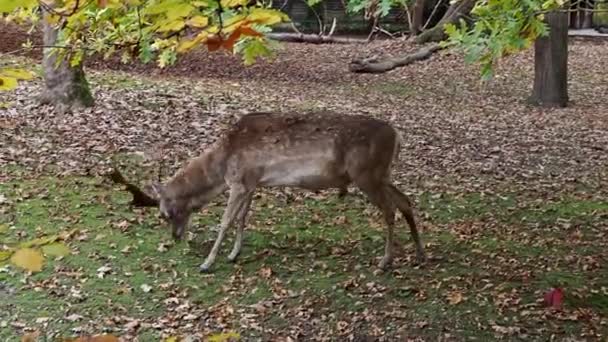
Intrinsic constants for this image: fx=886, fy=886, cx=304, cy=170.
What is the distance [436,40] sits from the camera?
21.9m

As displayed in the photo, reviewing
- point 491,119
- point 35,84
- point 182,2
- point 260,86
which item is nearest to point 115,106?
point 35,84

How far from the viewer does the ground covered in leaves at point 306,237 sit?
5770 mm

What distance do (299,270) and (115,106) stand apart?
641 centimetres

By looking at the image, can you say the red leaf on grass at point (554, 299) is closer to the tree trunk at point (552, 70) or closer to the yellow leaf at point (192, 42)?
the yellow leaf at point (192, 42)

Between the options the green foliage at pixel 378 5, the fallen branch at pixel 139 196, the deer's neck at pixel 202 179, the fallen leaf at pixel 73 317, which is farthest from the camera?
the fallen branch at pixel 139 196

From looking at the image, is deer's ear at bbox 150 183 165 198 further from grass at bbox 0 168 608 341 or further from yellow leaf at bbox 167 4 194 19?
yellow leaf at bbox 167 4 194 19

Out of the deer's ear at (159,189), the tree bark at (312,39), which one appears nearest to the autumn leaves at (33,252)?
the deer's ear at (159,189)

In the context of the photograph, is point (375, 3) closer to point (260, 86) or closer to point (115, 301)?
point (115, 301)

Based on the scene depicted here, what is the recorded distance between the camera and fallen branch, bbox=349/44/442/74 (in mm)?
18672

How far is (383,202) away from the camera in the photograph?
6.75 m

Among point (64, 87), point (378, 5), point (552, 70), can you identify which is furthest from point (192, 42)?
point (552, 70)

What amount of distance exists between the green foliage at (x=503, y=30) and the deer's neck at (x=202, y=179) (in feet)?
7.24

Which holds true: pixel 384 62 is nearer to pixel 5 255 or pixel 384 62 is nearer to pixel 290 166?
pixel 290 166

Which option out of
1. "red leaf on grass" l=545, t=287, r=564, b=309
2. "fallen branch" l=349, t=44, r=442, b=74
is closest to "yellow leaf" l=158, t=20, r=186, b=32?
"red leaf on grass" l=545, t=287, r=564, b=309
